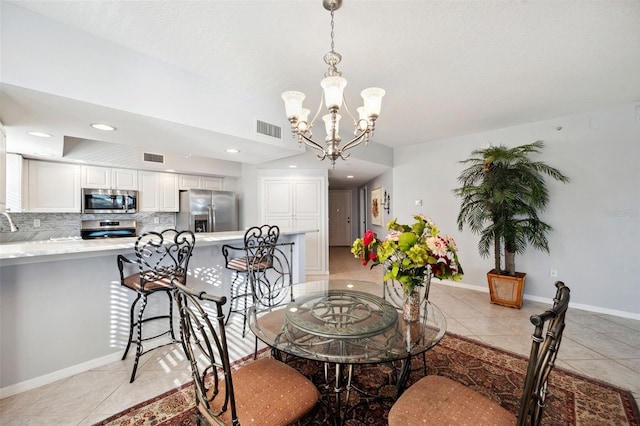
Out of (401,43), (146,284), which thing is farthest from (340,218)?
(146,284)

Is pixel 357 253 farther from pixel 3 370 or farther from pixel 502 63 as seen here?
pixel 3 370

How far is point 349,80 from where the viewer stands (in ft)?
8.12

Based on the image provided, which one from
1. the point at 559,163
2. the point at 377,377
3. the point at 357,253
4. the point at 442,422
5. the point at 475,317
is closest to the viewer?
the point at 442,422

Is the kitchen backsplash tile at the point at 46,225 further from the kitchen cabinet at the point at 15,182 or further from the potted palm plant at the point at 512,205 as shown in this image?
the potted palm plant at the point at 512,205

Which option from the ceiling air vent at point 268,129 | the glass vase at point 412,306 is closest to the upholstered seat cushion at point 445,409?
the glass vase at point 412,306

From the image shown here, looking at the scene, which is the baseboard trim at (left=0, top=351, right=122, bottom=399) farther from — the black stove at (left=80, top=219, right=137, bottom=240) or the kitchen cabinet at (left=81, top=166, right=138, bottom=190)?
the kitchen cabinet at (left=81, top=166, right=138, bottom=190)

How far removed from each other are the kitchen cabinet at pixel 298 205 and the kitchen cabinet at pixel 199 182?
120 centimetres

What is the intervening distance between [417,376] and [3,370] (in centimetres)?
290

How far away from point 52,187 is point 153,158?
4.51 feet

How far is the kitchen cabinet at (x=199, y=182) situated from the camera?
4996mm

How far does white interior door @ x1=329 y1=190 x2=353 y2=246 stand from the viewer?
9.22 meters

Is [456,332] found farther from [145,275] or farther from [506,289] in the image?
[145,275]

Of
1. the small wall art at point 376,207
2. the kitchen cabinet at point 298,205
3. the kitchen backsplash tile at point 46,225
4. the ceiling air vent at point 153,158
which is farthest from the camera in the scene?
the small wall art at point 376,207

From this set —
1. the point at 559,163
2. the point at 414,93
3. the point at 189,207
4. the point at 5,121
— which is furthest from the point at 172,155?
the point at 559,163
